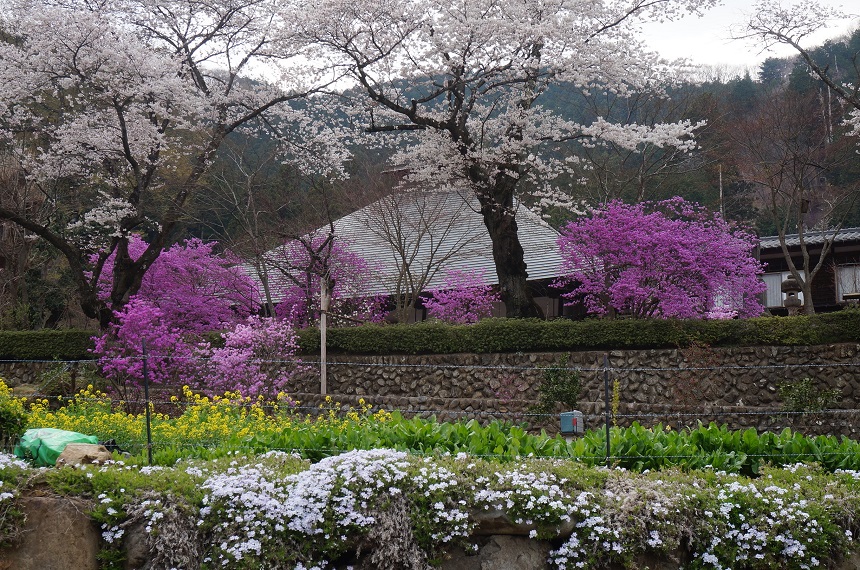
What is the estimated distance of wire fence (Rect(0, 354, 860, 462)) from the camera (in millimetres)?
12695

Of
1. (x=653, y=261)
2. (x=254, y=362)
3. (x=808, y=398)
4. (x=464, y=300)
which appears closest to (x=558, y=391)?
(x=653, y=261)

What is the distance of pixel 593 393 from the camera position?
14023mm

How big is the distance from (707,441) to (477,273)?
12.0 m

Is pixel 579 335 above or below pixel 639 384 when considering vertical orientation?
above

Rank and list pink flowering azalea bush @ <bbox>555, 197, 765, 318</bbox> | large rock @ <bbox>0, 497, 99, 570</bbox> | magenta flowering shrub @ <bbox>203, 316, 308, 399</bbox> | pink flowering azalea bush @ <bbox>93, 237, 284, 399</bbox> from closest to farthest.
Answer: large rock @ <bbox>0, 497, 99, 570</bbox> < magenta flowering shrub @ <bbox>203, 316, 308, 399</bbox> < pink flowering azalea bush @ <bbox>555, 197, 765, 318</bbox> < pink flowering azalea bush @ <bbox>93, 237, 284, 399</bbox>

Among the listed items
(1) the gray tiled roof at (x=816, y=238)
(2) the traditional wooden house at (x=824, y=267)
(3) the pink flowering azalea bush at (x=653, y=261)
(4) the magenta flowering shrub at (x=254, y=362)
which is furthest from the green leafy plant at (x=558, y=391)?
(1) the gray tiled roof at (x=816, y=238)

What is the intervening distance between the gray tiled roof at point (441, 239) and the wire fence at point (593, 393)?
4.37 metres

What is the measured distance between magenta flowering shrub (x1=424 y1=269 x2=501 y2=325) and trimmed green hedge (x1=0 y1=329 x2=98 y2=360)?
23.8 ft

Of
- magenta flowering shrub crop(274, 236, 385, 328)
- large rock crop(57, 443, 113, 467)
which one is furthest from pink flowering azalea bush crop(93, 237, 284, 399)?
large rock crop(57, 443, 113, 467)

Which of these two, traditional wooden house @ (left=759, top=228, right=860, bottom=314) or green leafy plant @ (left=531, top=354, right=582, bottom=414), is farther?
traditional wooden house @ (left=759, top=228, right=860, bottom=314)

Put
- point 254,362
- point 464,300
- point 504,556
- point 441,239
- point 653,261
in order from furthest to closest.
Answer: point 441,239 → point 464,300 → point 653,261 → point 254,362 → point 504,556

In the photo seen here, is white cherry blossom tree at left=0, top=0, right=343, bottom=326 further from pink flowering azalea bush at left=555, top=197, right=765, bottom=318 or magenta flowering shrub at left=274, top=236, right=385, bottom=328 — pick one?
pink flowering azalea bush at left=555, top=197, right=765, bottom=318

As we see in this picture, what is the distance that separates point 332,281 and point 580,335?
6.29 meters

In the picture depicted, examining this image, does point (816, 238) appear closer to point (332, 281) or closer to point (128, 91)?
point (332, 281)
